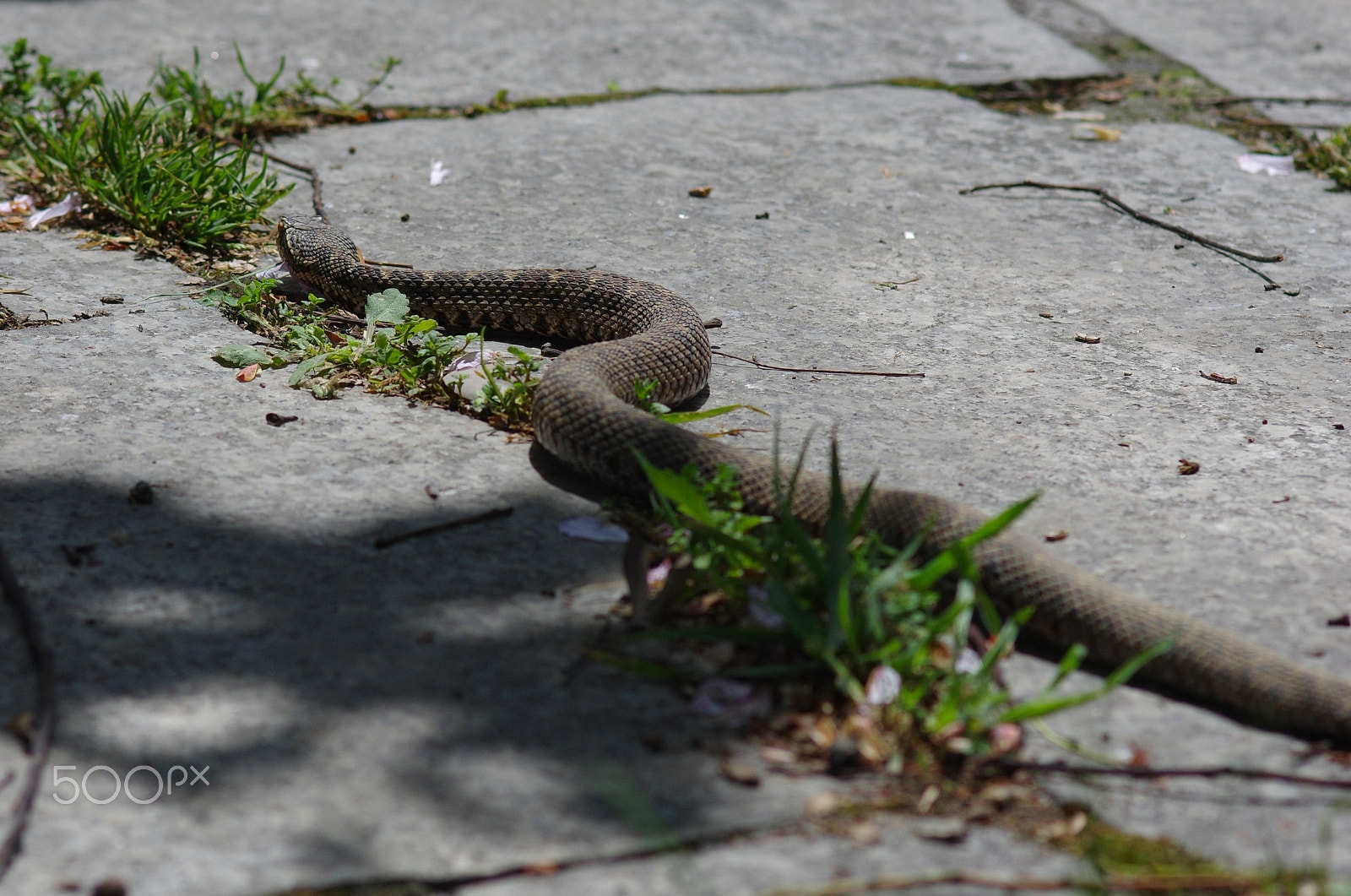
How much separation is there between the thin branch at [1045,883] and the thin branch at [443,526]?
1.66 metres

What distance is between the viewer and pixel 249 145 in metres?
6.14

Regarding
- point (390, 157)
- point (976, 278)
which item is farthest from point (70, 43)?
point (976, 278)

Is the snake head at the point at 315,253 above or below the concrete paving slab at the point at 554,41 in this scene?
below

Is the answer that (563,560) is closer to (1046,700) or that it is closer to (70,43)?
(1046,700)

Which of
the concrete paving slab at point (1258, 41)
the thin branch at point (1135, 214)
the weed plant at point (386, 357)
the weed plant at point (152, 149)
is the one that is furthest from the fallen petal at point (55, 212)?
the concrete paving slab at point (1258, 41)

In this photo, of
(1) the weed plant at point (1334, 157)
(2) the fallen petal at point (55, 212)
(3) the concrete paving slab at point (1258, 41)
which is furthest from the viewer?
(3) the concrete paving slab at point (1258, 41)

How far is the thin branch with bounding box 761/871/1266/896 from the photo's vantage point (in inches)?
94.5

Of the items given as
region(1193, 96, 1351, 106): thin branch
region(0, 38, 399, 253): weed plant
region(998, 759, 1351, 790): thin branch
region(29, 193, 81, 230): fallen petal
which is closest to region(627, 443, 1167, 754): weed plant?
region(998, 759, 1351, 790): thin branch

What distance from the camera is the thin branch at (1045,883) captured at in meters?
2.40

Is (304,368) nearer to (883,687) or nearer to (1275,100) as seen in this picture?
(883,687)

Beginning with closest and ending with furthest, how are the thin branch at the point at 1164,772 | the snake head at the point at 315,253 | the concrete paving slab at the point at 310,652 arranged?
1. the concrete paving slab at the point at 310,652
2. the thin branch at the point at 1164,772
3. the snake head at the point at 315,253

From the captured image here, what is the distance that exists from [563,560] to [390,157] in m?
4.22

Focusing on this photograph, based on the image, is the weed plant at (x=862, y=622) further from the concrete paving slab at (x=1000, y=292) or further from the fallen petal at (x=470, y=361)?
the fallen petal at (x=470, y=361)

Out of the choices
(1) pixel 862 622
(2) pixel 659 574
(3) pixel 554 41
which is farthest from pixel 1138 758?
(3) pixel 554 41
